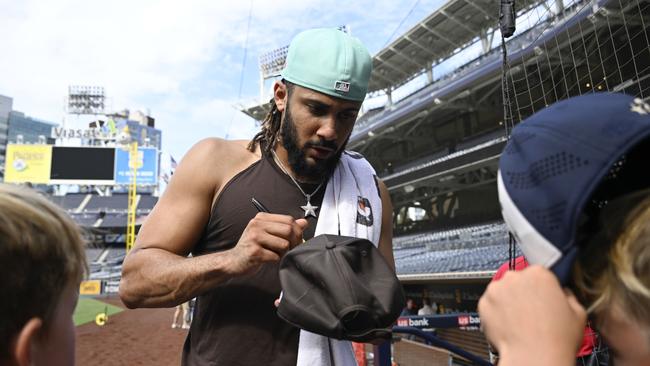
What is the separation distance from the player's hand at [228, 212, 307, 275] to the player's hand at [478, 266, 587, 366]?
692 mm

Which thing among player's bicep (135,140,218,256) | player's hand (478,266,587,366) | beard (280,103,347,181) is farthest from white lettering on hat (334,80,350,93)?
player's hand (478,266,587,366)

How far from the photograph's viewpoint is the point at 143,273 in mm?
1496

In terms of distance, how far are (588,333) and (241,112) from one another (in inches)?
1373

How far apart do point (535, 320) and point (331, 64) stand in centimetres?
115

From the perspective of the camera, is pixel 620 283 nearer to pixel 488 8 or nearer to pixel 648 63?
pixel 648 63

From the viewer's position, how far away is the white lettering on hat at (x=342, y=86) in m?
1.61

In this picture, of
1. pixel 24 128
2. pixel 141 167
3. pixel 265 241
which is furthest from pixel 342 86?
pixel 24 128

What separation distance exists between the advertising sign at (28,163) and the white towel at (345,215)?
45643 mm

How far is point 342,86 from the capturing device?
161 cm

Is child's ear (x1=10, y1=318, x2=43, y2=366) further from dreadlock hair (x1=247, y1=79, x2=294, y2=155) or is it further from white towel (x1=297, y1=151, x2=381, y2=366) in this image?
dreadlock hair (x1=247, y1=79, x2=294, y2=155)

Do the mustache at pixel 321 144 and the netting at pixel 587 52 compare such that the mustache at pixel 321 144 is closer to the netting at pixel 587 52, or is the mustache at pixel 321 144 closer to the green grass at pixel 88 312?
the netting at pixel 587 52

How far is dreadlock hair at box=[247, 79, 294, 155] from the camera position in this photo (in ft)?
6.08

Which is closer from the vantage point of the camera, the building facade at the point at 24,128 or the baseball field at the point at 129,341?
the baseball field at the point at 129,341

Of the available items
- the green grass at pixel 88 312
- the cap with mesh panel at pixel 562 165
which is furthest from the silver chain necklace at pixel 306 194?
the green grass at pixel 88 312
